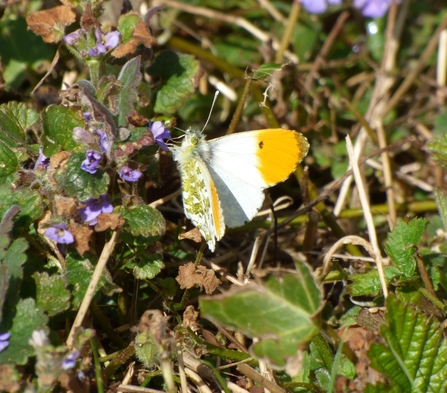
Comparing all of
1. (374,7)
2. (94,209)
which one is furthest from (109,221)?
(374,7)

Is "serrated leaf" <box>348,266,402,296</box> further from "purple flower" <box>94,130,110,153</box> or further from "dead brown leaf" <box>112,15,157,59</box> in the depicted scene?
"dead brown leaf" <box>112,15,157,59</box>

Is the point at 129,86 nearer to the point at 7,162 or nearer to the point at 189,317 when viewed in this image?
the point at 7,162

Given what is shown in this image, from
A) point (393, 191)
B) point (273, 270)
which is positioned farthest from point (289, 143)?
point (393, 191)

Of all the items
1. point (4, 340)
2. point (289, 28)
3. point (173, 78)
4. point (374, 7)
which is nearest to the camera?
point (4, 340)

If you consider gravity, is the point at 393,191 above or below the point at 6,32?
below

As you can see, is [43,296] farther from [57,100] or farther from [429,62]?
[429,62]

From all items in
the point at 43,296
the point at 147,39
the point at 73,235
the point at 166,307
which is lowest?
the point at 166,307

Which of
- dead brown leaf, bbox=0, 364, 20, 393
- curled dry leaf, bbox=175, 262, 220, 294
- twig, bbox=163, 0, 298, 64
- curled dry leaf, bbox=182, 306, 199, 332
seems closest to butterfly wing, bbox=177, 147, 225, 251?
curled dry leaf, bbox=175, 262, 220, 294
